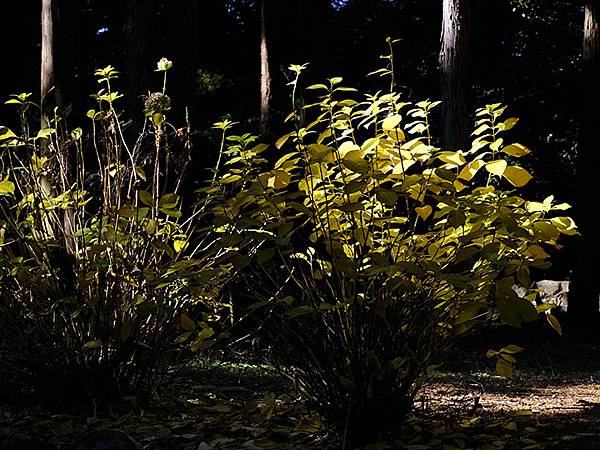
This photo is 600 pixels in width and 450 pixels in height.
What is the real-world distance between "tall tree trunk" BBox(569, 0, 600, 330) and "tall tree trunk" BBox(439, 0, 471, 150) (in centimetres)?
407

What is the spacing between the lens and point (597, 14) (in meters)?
9.82

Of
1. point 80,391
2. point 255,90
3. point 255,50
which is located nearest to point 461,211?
point 80,391

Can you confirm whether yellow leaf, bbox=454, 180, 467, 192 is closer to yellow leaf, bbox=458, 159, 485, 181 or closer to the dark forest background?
yellow leaf, bbox=458, 159, 485, 181

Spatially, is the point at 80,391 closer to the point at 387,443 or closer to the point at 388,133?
the point at 387,443

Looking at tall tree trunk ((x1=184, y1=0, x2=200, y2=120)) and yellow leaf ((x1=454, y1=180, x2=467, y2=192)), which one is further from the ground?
tall tree trunk ((x1=184, y1=0, x2=200, y2=120))

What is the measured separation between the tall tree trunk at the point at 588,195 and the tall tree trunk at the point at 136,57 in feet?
16.6

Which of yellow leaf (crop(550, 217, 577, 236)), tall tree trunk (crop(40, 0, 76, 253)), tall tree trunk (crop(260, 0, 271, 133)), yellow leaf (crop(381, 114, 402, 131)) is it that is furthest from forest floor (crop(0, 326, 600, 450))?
tall tree trunk (crop(260, 0, 271, 133))

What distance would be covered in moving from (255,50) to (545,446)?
11289 mm

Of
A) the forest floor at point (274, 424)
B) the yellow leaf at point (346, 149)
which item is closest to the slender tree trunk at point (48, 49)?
the forest floor at point (274, 424)

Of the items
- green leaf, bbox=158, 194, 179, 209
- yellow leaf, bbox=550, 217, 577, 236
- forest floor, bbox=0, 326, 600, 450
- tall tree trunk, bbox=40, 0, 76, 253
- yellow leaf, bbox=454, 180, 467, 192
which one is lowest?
forest floor, bbox=0, 326, 600, 450

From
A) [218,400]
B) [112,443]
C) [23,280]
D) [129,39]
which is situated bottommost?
[218,400]

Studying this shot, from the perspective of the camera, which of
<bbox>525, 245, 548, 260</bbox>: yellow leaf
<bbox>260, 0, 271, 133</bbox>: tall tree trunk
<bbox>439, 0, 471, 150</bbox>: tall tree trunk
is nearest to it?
<bbox>525, 245, 548, 260</bbox>: yellow leaf

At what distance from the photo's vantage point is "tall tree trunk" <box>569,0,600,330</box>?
380 inches

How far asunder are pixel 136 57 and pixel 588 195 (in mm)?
5343
